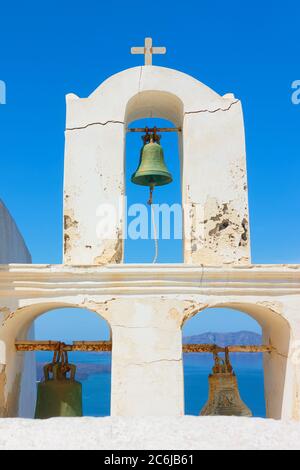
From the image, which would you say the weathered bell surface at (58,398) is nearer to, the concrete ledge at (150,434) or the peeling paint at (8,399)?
the peeling paint at (8,399)

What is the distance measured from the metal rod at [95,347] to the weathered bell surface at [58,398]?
10.9 inches

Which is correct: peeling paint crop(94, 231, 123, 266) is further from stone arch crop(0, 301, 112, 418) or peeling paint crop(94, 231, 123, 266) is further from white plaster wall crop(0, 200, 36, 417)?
white plaster wall crop(0, 200, 36, 417)

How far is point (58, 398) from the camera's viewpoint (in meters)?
4.17

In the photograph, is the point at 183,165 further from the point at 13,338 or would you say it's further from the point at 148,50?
the point at 13,338

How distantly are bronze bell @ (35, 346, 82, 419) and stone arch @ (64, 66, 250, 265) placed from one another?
3.49 feet

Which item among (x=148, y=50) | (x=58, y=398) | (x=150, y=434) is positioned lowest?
(x=150, y=434)

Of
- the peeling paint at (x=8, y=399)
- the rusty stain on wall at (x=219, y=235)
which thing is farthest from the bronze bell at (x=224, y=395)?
the peeling paint at (x=8, y=399)

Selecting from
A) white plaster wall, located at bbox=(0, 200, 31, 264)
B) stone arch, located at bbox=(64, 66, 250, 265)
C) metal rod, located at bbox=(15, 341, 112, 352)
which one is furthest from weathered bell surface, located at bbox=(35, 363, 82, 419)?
white plaster wall, located at bbox=(0, 200, 31, 264)

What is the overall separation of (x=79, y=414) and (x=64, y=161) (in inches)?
90.8

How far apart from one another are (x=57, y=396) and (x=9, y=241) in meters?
2.78

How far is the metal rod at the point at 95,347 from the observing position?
14.4 feet

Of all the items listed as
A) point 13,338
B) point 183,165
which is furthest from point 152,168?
point 13,338

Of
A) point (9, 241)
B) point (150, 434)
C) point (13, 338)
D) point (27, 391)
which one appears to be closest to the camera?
point (150, 434)

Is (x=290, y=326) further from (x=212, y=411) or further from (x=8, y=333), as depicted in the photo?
(x=8, y=333)
